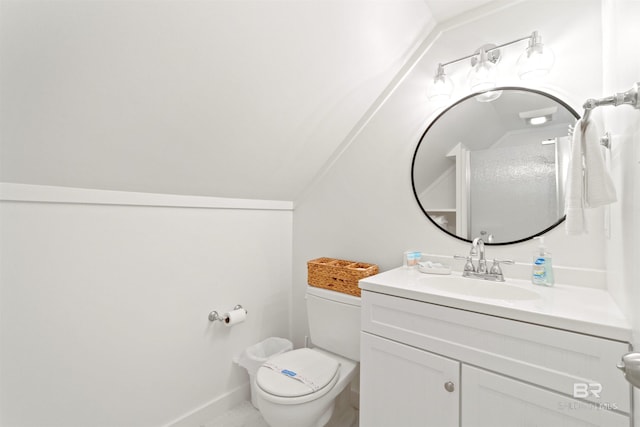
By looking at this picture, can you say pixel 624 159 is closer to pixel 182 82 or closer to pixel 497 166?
pixel 497 166

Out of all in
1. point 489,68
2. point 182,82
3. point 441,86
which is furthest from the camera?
point 441,86

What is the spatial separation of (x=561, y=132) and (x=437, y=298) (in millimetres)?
940

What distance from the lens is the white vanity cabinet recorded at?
78cm

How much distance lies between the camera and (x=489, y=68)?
1316 millimetres

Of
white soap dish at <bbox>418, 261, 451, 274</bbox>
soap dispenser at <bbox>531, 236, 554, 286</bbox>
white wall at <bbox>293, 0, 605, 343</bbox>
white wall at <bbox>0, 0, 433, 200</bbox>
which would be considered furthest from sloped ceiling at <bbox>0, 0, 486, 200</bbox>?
soap dispenser at <bbox>531, 236, 554, 286</bbox>

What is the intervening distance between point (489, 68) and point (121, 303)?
2084 millimetres

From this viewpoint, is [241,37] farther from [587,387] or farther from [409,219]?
[587,387]

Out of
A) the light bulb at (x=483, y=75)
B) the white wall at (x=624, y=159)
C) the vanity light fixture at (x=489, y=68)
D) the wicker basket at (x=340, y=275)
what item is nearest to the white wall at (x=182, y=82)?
the vanity light fixture at (x=489, y=68)

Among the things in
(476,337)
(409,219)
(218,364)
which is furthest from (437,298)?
(218,364)

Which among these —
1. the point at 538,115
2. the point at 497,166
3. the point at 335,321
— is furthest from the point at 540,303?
the point at 335,321

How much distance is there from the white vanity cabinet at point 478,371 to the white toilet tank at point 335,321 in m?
0.26

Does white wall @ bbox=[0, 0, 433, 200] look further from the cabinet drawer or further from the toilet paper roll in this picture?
the cabinet drawer

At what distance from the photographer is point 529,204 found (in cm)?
128

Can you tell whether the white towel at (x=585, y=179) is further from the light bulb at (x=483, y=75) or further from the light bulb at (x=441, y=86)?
the light bulb at (x=441, y=86)
